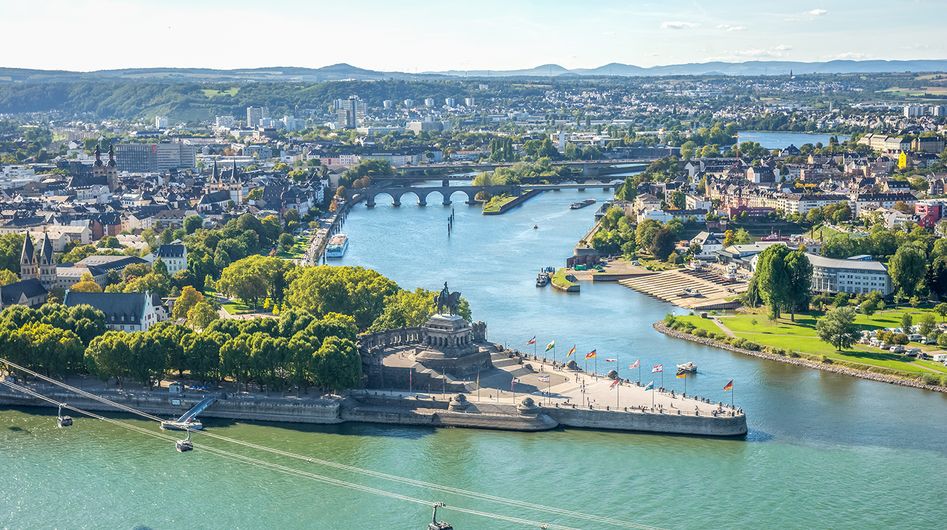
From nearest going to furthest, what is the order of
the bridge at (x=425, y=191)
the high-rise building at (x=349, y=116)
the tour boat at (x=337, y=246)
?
1. the tour boat at (x=337, y=246)
2. the bridge at (x=425, y=191)
3. the high-rise building at (x=349, y=116)

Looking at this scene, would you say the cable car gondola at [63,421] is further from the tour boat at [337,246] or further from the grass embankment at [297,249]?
the tour boat at [337,246]

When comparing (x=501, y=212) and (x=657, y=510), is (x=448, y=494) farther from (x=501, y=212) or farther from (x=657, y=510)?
(x=501, y=212)

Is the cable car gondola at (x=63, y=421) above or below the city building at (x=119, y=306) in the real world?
below

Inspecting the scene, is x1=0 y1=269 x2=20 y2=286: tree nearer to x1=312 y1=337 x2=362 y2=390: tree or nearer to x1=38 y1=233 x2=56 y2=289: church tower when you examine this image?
x1=38 y1=233 x2=56 y2=289: church tower

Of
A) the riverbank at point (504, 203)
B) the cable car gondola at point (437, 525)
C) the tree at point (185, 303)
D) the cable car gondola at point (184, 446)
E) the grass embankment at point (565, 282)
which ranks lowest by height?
the riverbank at point (504, 203)

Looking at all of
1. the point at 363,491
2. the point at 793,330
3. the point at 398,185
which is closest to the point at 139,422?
the point at 363,491

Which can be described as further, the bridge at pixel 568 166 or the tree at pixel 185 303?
the bridge at pixel 568 166

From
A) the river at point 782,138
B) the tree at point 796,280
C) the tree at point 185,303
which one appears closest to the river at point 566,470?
the tree at point 796,280
